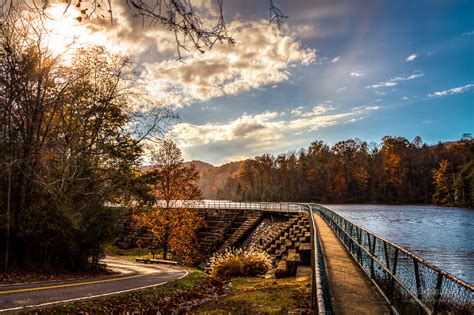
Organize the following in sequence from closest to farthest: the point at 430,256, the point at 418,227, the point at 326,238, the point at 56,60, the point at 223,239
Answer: the point at 56,60, the point at 326,238, the point at 430,256, the point at 223,239, the point at 418,227

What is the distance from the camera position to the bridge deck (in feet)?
23.6

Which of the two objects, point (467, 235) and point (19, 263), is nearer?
point (19, 263)

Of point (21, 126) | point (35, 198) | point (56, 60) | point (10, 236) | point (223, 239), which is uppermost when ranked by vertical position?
point (56, 60)

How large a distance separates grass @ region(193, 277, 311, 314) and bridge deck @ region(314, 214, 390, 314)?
822mm

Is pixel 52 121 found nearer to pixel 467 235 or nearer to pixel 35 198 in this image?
pixel 35 198

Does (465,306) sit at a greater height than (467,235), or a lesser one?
greater

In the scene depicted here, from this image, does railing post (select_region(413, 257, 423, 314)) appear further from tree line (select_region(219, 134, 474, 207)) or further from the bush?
tree line (select_region(219, 134, 474, 207))

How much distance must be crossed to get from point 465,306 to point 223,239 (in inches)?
1274

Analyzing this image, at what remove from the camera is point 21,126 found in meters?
16.3

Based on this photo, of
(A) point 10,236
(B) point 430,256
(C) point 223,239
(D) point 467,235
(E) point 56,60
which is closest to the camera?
(A) point 10,236

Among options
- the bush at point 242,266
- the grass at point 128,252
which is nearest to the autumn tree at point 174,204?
the grass at point 128,252

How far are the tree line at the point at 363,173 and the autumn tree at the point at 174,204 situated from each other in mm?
75017

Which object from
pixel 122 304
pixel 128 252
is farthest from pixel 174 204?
pixel 122 304

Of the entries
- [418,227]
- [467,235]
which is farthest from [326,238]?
[418,227]
